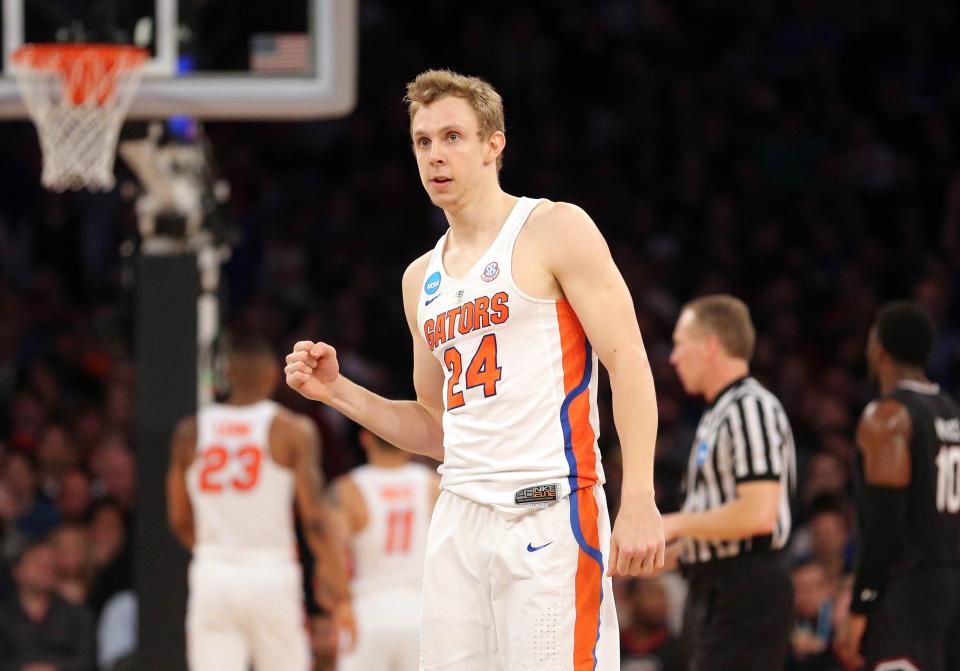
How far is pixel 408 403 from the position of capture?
184 inches

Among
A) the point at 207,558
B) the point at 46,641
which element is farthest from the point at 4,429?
the point at 207,558

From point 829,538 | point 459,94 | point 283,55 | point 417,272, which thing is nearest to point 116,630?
point 283,55

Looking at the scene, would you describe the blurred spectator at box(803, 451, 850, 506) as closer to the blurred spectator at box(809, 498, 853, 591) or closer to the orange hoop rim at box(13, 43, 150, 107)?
the blurred spectator at box(809, 498, 853, 591)

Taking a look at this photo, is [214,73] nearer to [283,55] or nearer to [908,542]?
[283,55]

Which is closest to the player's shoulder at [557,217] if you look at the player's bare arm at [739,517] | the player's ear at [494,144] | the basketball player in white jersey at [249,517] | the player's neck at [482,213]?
the player's neck at [482,213]

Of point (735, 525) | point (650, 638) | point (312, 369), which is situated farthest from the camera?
point (650, 638)

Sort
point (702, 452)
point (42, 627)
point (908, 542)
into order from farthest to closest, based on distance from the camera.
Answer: point (42, 627) → point (908, 542) → point (702, 452)

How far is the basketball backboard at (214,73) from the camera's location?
324 inches

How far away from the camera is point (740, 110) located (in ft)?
51.4

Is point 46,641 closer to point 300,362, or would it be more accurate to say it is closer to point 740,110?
point 300,362

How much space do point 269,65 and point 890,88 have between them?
8.98m

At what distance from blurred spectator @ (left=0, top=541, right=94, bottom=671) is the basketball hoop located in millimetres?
3009

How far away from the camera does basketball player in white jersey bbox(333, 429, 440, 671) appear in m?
8.84

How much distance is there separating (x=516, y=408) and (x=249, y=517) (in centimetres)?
450
